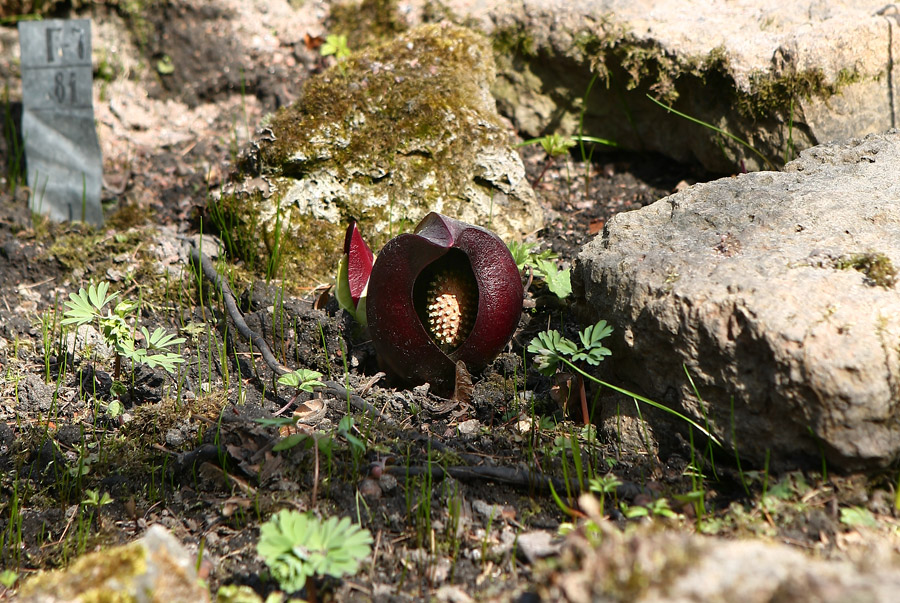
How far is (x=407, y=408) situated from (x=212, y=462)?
0.63 metres

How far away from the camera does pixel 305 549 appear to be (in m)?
1.58

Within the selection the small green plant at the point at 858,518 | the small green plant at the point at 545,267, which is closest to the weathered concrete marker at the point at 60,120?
the small green plant at the point at 545,267

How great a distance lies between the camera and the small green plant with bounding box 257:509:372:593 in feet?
5.01

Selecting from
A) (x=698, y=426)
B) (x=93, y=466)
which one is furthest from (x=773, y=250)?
(x=93, y=466)

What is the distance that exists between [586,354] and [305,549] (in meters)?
0.99

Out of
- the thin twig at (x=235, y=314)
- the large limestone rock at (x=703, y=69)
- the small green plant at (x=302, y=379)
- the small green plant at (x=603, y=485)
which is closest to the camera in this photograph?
the small green plant at (x=603, y=485)

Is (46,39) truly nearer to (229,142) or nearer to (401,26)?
(229,142)

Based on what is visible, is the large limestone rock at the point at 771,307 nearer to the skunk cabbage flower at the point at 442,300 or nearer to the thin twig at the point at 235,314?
the skunk cabbage flower at the point at 442,300

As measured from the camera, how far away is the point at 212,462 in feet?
6.91

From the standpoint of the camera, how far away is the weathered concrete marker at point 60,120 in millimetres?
3484

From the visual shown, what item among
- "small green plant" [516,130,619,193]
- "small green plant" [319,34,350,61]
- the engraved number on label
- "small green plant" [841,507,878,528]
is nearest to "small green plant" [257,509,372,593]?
"small green plant" [841,507,878,528]

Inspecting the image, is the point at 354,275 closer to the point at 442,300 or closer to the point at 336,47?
the point at 442,300

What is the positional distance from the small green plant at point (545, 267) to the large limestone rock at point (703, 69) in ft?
3.36

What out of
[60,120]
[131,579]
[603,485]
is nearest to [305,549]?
[131,579]
